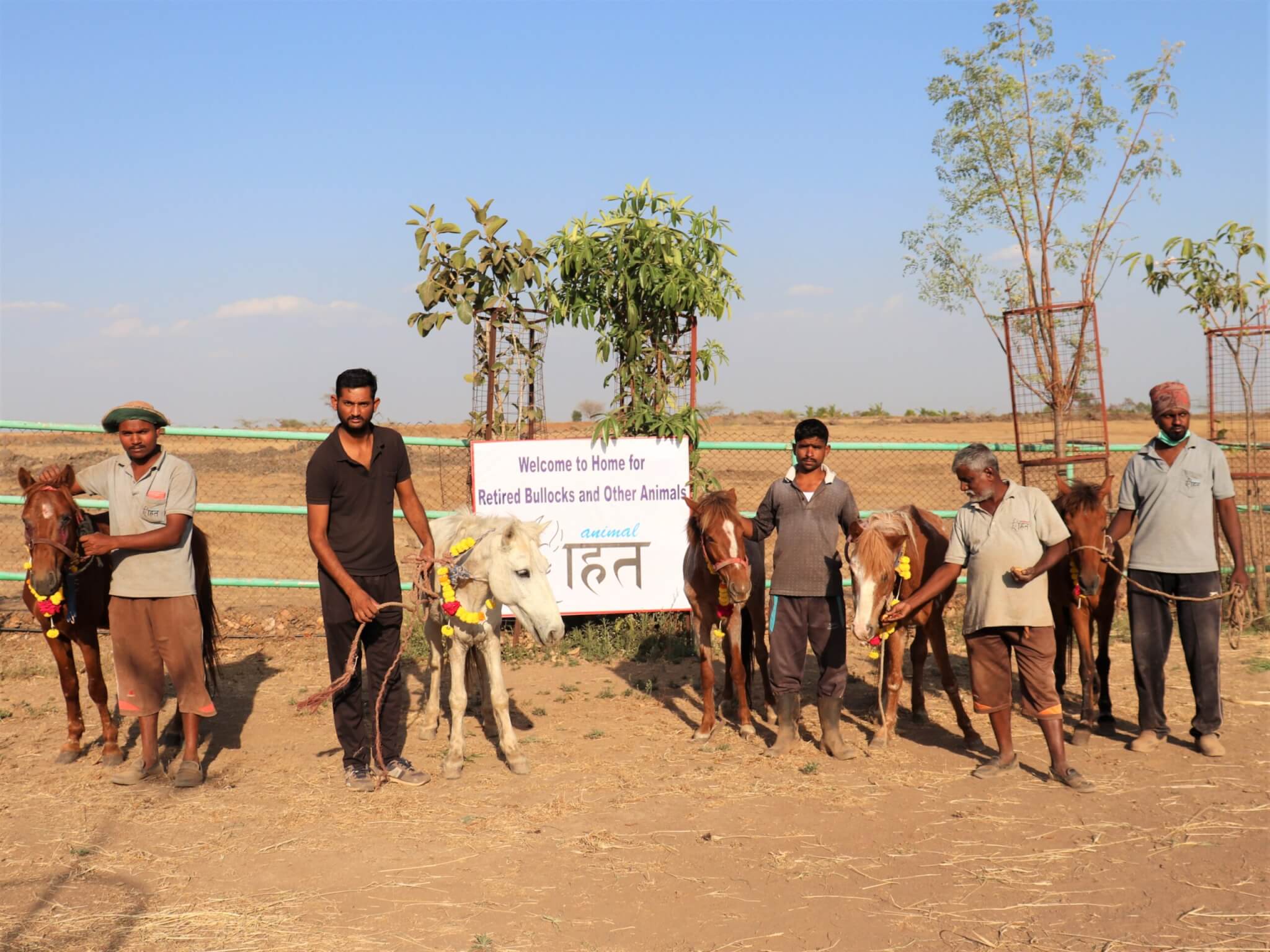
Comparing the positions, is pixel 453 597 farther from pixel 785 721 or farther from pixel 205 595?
pixel 785 721

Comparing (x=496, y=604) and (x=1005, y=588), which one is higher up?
(x=1005, y=588)

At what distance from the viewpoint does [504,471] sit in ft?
29.6

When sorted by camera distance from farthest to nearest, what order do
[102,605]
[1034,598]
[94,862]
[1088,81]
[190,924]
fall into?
1. [1088,81]
2. [102,605]
3. [1034,598]
4. [94,862]
5. [190,924]

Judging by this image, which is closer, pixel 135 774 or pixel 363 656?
pixel 363 656

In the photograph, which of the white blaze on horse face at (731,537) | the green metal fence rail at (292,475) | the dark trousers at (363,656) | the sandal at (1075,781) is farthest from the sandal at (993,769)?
the dark trousers at (363,656)

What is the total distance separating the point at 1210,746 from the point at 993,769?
1426 mm

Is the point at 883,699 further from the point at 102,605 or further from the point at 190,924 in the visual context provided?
the point at 102,605

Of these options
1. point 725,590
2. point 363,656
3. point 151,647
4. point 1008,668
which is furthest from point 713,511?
point 151,647

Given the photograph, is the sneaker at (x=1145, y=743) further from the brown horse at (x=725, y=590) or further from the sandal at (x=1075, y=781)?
the brown horse at (x=725, y=590)

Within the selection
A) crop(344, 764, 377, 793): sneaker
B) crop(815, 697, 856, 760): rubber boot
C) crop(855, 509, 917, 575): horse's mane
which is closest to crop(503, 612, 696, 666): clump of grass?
crop(815, 697, 856, 760): rubber boot

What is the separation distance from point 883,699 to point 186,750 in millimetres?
4607

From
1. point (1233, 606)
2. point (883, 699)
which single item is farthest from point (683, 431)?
point (1233, 606)

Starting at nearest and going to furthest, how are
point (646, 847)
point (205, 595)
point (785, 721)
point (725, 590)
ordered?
point (646, 847)
point (725, 590)
point (785, 721)
point (205, 595)

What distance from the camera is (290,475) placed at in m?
21.1
